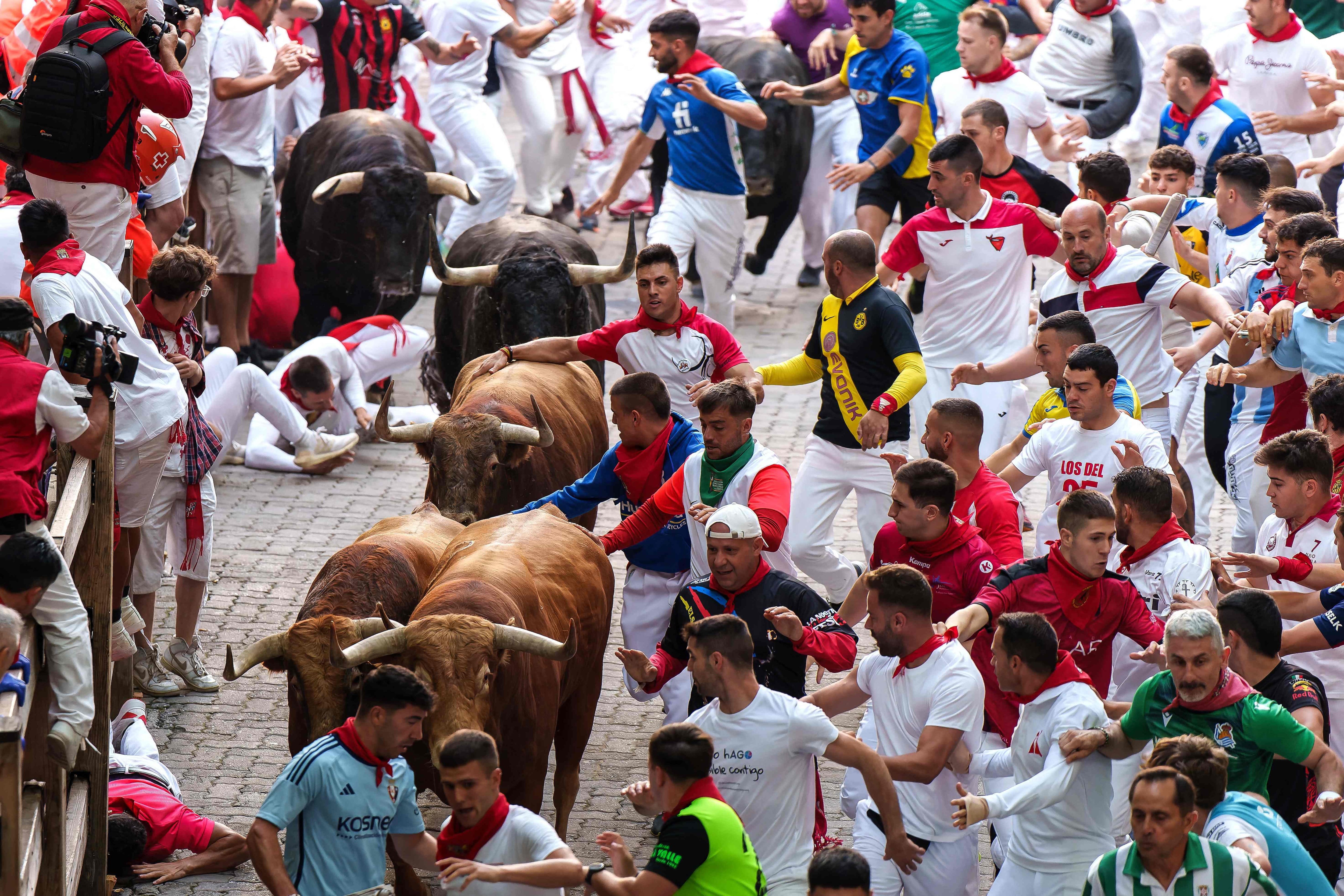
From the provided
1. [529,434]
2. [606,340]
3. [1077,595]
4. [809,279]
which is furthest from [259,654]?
[809,279]

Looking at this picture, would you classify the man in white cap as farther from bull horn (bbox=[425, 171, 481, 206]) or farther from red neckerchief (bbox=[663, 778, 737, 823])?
bull horn (bbox=[425, 171, 481, 206])

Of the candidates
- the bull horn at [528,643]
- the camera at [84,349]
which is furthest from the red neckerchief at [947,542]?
the camera at [84,349]

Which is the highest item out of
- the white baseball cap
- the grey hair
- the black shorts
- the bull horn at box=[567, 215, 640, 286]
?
the grey hair

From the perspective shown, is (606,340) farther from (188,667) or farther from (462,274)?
(188,667)

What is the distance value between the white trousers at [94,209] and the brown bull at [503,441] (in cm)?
162

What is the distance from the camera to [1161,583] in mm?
6418

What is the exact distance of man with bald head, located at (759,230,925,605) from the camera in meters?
8.26

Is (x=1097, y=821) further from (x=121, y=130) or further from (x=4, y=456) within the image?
(x=121, y=130)

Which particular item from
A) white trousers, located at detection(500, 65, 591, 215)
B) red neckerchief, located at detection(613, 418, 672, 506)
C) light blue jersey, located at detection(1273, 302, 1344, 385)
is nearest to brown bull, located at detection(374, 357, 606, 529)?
red neckerchief, located at detection(613, 418, 672, 506)

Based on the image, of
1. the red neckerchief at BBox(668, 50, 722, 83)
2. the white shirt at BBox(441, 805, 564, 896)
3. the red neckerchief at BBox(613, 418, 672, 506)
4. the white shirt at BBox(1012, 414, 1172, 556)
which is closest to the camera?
the white shirt at BBox(441, 805, 564, 896)

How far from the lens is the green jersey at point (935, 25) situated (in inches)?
604

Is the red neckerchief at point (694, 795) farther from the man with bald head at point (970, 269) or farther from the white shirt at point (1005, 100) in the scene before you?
the white shirt at point (1005, 100)

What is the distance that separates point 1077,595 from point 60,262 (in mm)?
4406

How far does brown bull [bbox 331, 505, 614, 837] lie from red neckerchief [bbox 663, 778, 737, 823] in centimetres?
84
